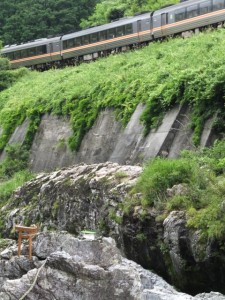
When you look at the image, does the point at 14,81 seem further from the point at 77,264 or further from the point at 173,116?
the point at 77,264

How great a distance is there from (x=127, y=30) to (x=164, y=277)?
2668 cm

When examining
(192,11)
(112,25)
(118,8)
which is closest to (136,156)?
(192,11)

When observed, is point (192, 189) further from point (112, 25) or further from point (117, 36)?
point (112, 25)

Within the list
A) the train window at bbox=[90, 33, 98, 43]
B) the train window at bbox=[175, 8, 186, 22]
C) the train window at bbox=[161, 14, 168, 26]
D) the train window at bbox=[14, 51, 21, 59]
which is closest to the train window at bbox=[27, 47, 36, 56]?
the train window at bbox=[14, 51, 21, 59]

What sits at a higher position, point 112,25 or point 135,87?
point 135,87

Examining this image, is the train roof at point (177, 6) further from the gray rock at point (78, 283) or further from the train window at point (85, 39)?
the gray rock at point (78, 283)

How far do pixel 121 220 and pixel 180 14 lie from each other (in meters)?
21.8

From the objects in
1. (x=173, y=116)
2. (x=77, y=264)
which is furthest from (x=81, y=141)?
(x=77, y=264)

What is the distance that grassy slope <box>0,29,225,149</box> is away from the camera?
73.0 ft

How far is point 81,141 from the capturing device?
27.8 metres

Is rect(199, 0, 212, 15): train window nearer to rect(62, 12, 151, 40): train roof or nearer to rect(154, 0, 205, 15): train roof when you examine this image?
rect(154, 0, 205, 15): train roof

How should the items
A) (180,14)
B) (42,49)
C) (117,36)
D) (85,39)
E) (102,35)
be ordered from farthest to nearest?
(42,49)
(85,39)
(102,35)
(117,36)
(180,14)

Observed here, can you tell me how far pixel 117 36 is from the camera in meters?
42.2

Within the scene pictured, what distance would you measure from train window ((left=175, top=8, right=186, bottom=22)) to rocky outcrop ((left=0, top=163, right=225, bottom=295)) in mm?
16318
